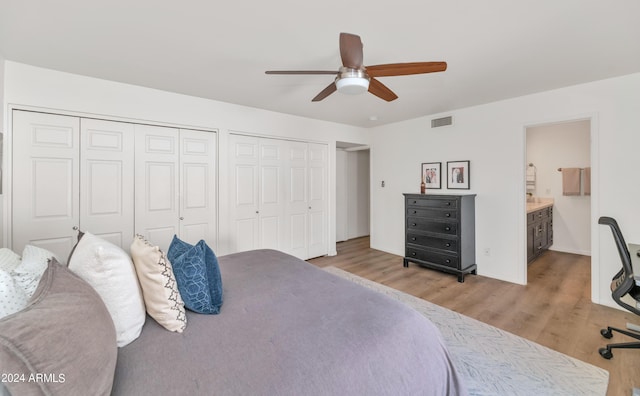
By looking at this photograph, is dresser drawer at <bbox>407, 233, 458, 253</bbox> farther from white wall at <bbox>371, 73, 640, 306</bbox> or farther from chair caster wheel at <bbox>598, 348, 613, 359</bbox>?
chair caster wheel at <bbox>598, 348, 613, 359</bbox>

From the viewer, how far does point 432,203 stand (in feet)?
12.7

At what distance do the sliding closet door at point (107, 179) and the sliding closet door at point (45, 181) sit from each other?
8cm

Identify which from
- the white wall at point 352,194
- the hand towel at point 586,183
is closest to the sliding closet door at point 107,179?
the white wall at point 352,194

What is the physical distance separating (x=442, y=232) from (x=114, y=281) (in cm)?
372

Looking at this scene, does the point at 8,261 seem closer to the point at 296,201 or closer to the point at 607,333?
the point at 296,201

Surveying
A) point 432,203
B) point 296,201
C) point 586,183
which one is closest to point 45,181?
point 296,201

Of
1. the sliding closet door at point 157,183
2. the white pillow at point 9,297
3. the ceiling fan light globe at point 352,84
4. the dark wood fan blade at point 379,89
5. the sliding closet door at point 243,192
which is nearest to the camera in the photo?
the white pillow at point 9,297

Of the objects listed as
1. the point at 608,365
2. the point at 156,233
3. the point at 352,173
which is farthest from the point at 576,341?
the point at 352,173

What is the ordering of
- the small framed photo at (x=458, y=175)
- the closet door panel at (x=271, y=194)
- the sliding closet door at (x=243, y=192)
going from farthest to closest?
the closet door panel at (x=271, y=194) < the small framed photo at (x=458, y=175) < the sliding closet door at (x=243, y=192)

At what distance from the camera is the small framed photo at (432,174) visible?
427 cm

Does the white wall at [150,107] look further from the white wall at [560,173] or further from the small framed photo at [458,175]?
the white wall at [560,173]

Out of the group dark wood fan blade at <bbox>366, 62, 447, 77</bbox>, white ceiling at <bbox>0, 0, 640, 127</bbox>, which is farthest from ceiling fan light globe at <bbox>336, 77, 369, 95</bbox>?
white ceiling at <bbox>0, 0, 640, 127</bbox>

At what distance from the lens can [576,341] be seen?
219 cm

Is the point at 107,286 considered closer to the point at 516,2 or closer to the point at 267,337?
the point at 267,337
